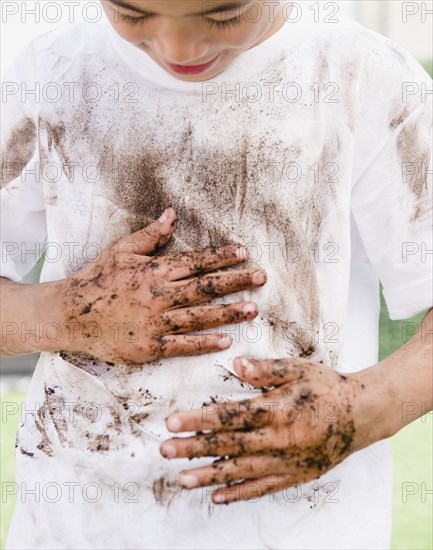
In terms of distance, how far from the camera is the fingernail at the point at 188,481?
1.39 metres

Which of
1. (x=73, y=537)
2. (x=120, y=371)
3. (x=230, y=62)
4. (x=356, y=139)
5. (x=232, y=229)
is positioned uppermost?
(x=230, y=62)

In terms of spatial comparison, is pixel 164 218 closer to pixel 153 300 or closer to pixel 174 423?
pixel 153 300

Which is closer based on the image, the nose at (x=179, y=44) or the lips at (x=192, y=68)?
the nose at (x=179, y=44)

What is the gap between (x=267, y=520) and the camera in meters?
1.52

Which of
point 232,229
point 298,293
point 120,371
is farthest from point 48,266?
point 298,293

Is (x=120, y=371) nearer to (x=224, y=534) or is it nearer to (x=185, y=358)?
(x=185, y=358)

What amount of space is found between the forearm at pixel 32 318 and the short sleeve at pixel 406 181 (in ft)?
1.89

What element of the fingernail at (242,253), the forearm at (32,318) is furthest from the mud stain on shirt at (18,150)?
the fingernail at (242,253)

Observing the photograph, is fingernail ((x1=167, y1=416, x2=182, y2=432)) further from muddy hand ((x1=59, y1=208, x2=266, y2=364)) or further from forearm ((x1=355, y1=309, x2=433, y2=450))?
forearm ((x1=355, y1=309, x2=433, y2=450))

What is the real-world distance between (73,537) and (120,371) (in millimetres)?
307

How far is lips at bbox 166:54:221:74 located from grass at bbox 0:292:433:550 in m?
1.83

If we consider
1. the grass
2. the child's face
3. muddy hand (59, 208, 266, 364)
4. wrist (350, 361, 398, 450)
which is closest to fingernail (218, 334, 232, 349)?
muddy hand (59, 208, 266, 364)

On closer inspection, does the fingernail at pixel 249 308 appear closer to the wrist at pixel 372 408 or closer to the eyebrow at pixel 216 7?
the wrist at pixel 372 408

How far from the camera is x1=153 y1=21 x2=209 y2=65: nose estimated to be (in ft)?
4.08
